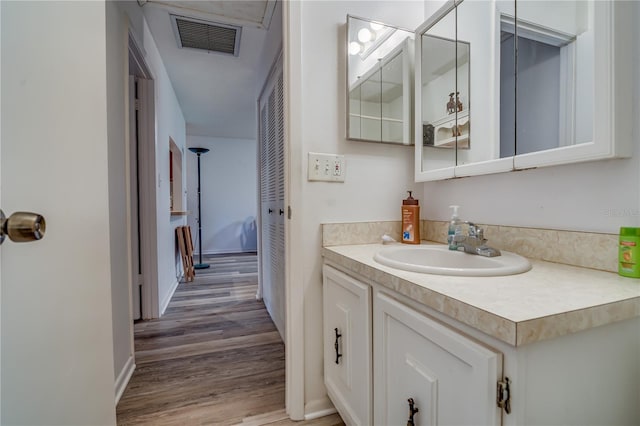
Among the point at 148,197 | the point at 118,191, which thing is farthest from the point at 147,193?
the point at 118,191

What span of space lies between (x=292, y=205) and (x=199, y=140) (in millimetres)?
5205

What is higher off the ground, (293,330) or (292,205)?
(292,205)

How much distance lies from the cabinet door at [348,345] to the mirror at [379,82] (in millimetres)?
679

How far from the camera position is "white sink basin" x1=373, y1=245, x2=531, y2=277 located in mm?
700

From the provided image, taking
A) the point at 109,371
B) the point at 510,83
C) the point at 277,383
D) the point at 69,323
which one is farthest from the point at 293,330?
the point at 510,83

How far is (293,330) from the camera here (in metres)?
1.24

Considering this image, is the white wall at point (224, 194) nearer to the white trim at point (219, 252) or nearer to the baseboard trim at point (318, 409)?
the white trim at point (219, 252)

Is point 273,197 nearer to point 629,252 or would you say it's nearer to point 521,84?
point 521,84

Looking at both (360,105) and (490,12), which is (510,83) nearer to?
(490,12)

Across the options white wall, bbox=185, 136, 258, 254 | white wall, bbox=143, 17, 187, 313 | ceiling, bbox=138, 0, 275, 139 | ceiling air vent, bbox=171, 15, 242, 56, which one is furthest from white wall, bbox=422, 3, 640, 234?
white wall, bbox=185, 136, 258, 254

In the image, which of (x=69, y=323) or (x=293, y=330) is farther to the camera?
(x=293, y=330)

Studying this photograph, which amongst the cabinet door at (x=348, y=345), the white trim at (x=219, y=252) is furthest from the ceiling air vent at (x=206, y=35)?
the white trim at (x=219, y=252)

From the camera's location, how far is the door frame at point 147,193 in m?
2.29

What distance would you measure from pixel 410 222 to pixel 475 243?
341mm
